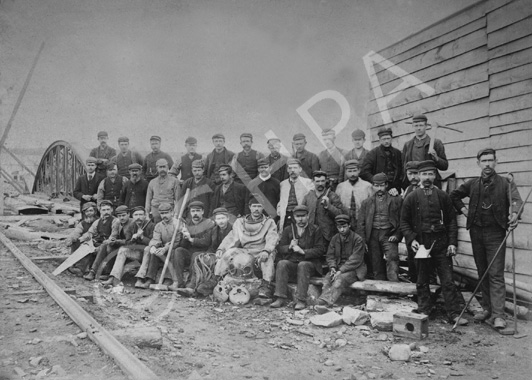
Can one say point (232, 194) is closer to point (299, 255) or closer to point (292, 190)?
point (292, 190)

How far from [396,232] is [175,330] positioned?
3.03 m

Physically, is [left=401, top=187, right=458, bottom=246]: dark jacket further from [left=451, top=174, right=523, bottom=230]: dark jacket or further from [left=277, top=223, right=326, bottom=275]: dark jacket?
[left=277, top=223, right=326, bottom=275]: dark jacket

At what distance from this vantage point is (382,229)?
582 centimetres

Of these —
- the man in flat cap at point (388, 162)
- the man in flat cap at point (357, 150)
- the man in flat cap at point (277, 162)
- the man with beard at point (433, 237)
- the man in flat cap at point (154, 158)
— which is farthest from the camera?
the man in flat cap at point (154, 158)

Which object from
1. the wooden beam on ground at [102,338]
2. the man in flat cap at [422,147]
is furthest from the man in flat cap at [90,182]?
the man in flat cap at [422,147]

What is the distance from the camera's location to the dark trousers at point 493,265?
4832 mm

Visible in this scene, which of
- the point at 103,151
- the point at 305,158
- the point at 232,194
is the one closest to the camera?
the point at 232,194

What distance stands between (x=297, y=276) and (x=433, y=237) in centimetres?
187

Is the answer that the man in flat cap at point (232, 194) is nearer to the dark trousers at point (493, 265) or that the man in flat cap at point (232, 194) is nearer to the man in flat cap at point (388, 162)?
the man in flat cap at point (388, 162)

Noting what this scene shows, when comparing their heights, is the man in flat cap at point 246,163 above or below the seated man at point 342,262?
above

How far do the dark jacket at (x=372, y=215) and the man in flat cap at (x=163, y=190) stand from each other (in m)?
3.32

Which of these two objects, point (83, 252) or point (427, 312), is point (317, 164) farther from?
point (83, 252)

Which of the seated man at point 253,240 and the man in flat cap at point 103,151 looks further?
the man in flat cap at point 103,151

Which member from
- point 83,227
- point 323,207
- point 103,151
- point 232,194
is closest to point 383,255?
point 323,207
